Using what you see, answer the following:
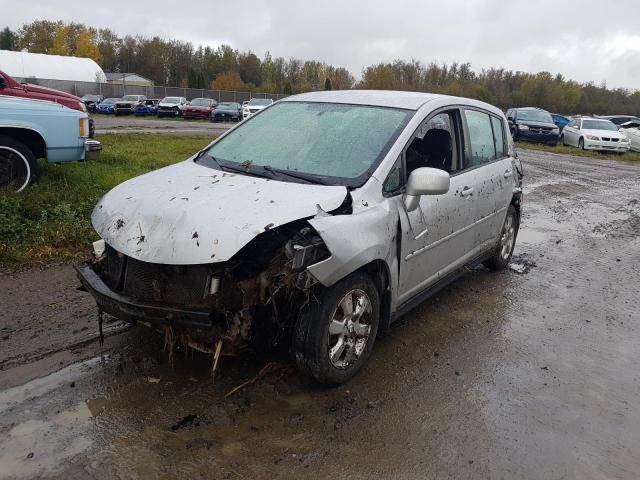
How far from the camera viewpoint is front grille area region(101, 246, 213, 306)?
3.26 metres

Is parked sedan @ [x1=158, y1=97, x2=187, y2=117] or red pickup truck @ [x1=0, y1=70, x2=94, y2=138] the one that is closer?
red pickup truck @ [x1=0, y1=70, x2=94, y2=138]

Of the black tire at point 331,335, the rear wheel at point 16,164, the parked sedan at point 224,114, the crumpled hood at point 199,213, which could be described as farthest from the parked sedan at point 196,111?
the black tire at point 331,335

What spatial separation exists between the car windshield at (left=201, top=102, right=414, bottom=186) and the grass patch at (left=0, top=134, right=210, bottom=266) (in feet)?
8.09

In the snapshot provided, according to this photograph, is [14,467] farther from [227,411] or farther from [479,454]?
[479,454]

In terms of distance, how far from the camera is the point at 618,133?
2334 centimetres

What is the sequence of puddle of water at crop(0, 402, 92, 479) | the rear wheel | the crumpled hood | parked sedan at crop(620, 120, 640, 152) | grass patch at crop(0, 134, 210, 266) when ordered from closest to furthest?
puddle of water at crop(0, 402, 92, 479) → the crumpled hood → grass patch at crop(0, 134, 210, 266) → the rear wheel → parked sedan at crop(620, 120, 640, 152)

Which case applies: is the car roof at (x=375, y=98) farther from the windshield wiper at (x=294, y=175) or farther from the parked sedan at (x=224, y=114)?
the parked sedan at (x=224, y=114)

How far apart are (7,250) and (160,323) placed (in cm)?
337

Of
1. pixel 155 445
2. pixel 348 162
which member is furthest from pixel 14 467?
pixel 348 162

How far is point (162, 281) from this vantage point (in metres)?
3.34

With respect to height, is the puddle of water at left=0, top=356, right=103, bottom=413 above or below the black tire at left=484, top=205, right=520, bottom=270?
below

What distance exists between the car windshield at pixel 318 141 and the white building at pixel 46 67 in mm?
61617

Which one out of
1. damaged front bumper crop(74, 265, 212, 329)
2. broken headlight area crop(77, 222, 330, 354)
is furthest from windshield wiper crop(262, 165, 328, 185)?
damaged front bumper crop(74, 265, 212, 329)

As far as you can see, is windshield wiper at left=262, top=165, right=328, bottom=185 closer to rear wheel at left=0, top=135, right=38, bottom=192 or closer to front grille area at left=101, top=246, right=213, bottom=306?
front grille area at left=101, top=246, right=213, bottom=306
